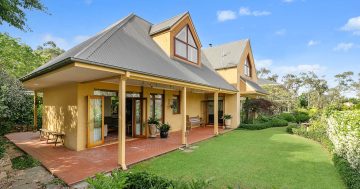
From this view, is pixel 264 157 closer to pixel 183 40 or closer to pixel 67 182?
pixel 67 182

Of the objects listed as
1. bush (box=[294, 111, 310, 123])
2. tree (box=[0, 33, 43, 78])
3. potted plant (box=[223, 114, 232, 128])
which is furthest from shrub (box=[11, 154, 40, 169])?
bush (box=[294, 111, 310, 123])

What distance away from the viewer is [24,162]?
7.73 m

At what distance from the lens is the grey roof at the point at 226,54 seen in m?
19.4

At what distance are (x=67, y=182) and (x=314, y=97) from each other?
4826 centimetres

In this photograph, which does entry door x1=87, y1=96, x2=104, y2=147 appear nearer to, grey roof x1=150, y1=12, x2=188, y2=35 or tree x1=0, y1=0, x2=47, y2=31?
tree x1=0, y1=0, x2=47, y2=31

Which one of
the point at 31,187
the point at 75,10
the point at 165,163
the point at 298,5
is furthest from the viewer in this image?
the point at 75,10

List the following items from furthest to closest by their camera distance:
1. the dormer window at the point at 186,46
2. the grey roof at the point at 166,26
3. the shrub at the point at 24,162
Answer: the dormer window at the point at 186,46
the grey roof at the point at 166,26
the shrub at the point at 24,162

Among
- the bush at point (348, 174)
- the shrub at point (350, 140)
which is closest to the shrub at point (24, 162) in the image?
the bush at point (348, 174)

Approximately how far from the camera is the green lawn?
5988mm

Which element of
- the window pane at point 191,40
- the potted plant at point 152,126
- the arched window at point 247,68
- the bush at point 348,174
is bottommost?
the bush at point 348,174

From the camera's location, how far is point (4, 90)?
455 inches

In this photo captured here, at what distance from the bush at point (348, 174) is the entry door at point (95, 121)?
9.80 m

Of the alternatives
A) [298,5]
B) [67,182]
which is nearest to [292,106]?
[298,5]

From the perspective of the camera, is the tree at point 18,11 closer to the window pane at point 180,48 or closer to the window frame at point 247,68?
the window pane at point 180,48
